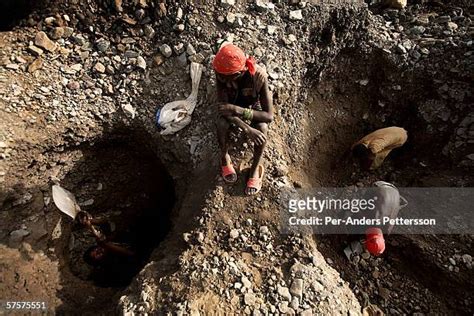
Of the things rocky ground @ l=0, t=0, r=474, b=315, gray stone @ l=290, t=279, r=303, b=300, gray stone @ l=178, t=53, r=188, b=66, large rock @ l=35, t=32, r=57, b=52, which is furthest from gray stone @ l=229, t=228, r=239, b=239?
large rock @ l=35, t=32, r=57, b=52

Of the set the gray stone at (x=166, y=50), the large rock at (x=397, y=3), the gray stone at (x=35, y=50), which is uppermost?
the large rock at (x=397, y=3)

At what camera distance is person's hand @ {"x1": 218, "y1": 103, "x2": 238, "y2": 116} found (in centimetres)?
310

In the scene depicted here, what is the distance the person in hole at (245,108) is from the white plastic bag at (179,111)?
60 centimetres

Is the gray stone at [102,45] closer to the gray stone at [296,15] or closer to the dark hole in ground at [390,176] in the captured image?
the gray stone at [296,15]

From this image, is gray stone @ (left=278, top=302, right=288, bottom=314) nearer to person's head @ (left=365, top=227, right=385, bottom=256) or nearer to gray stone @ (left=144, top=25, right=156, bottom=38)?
person's head @ (left=365, top=227, right=385, bottom=256)

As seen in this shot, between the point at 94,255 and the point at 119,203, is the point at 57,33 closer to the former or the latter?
the point at 119,203

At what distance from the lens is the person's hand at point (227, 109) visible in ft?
10.2

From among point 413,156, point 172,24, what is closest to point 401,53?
point 413,156

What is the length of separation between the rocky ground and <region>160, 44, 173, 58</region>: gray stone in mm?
19

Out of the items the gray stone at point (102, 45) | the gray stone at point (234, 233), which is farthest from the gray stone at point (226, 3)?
the gray stone at point (234, 233)

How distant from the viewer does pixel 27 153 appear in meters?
3.64

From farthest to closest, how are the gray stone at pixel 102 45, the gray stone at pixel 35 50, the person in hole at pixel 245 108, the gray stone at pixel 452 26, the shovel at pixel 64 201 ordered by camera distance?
1. the gray stone at pixel 452 26
2. the gray stone at pixel 102 45
3. the gray stone at pixel 35 50
4. the shovel at pixel 64 201
5. the person in hole at pixel 245 108

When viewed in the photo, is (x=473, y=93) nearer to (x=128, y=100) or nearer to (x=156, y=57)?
(x=156, y=57)

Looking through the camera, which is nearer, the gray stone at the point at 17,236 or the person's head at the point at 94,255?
the gray stone at the point at 17,236
